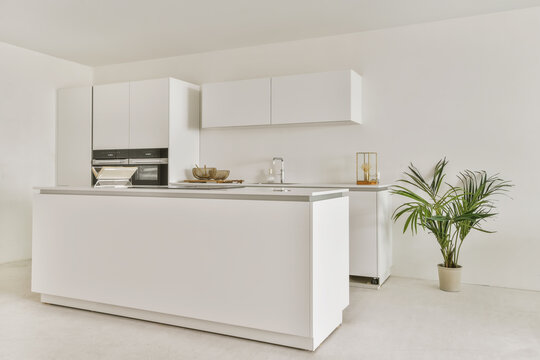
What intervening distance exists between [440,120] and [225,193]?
2689 millimetres

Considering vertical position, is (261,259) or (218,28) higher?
(218,28)

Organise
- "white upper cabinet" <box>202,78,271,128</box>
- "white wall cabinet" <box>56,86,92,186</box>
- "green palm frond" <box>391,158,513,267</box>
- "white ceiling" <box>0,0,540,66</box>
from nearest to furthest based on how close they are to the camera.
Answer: "green palm frond" <box>391,158,513,267</box> → "white ceiling" <box>0,0,540,66</box> → "white upper cabinet" <box>202,78,271,128</box> → "white wall cabinet" <box>56,86,92,186</box>

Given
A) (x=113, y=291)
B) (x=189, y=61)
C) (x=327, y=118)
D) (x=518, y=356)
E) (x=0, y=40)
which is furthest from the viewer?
(x=189, y=61)

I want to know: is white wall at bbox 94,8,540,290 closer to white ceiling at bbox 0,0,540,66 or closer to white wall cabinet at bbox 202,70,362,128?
white ceiling at bbox 0,0,540,66

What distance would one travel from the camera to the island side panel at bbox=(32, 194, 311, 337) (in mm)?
2582

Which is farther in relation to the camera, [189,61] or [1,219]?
[189,61]

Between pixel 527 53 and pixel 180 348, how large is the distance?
3.97 metres

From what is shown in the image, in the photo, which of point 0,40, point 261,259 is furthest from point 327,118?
point 0,40

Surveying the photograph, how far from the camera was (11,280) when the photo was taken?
14.1ft

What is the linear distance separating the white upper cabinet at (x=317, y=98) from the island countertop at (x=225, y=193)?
1.62 meters

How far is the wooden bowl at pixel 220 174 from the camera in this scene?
5102 mm

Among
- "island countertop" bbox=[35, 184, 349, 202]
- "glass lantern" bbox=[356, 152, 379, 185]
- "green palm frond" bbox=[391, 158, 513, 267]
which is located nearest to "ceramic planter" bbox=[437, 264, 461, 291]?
"green palm frond" bbox=[391, 158, 513, 267]

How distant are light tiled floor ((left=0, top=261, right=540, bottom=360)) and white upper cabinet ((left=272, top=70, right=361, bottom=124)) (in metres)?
1.89

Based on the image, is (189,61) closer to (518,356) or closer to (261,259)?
(261,259)
